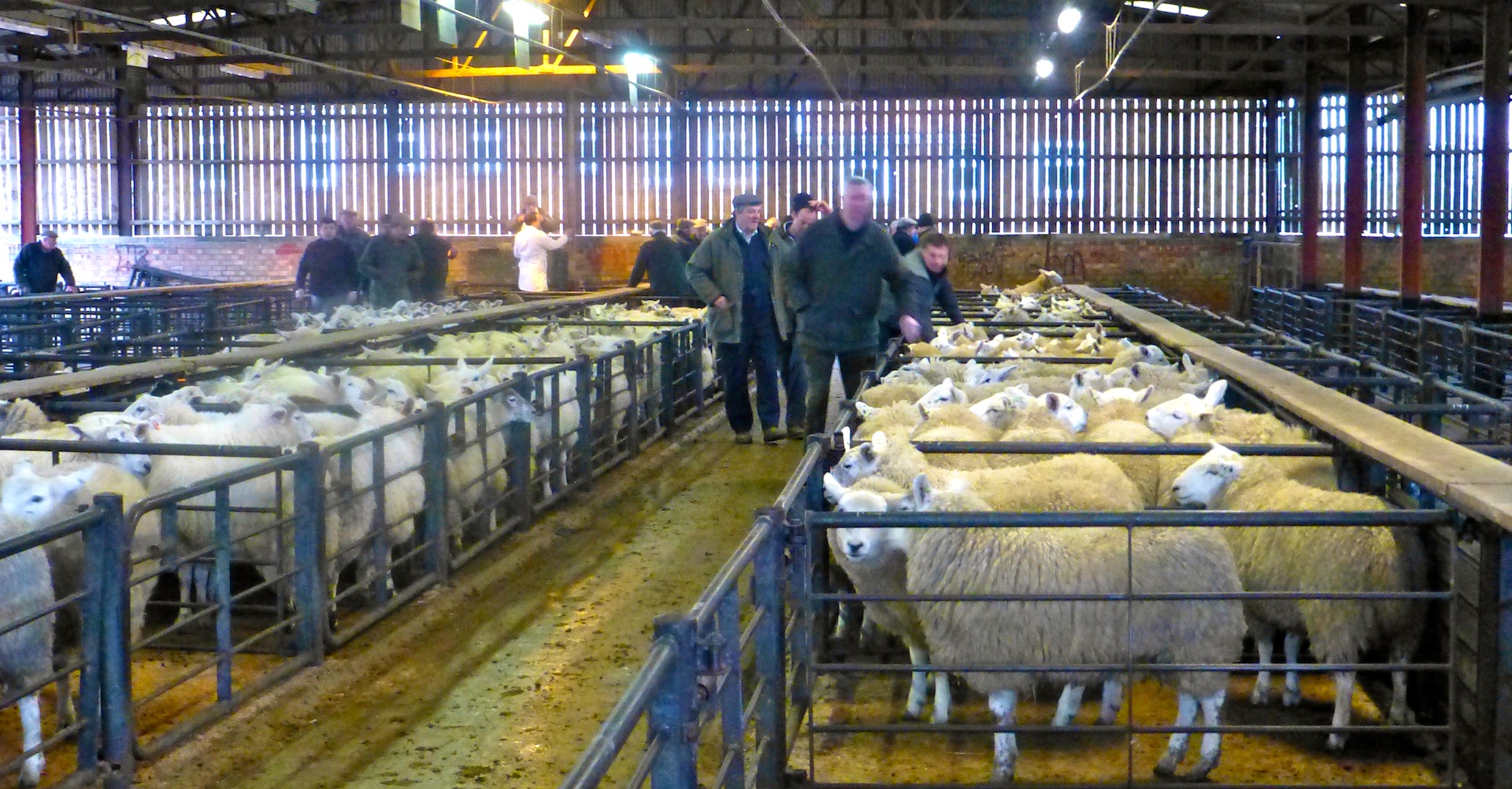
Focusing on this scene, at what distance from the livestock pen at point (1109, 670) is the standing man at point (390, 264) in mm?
9994

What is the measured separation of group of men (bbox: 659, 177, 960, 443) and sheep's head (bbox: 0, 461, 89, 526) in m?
4.26

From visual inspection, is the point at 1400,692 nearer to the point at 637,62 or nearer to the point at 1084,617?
the point at 1084,617

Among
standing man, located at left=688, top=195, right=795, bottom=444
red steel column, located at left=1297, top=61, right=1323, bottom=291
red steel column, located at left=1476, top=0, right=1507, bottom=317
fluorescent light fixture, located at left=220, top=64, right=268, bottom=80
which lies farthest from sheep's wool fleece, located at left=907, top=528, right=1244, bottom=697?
fluorescent light fixture, located at left=220, top=64, right=268, bottom=80

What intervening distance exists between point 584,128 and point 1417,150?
13.6 metres

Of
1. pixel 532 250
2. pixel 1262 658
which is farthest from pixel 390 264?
pixel 1262 658

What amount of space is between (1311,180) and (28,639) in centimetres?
2031

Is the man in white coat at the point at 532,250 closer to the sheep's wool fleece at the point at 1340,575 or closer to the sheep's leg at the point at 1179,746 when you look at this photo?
the sheep's wool fleece at the point at 1340,575

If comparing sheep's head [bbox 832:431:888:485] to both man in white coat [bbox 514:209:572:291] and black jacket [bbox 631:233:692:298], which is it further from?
man in white coat [bbox 514:209:572:291]

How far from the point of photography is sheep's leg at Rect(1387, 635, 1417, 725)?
4656 millimetres

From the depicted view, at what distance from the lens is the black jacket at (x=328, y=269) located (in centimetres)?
1593

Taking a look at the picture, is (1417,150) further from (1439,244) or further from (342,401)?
(342,401)

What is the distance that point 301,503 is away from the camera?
5914mm

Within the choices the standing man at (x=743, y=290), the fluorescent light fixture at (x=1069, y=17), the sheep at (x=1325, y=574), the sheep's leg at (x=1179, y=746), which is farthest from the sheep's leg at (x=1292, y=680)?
the fluorescent light fixture at (x=1069, y=17)

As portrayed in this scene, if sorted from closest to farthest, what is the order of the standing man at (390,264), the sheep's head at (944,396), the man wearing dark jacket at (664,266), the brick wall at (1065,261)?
the sheep's head at (944,396), the standing man at (390,264), the man wearing dark jacket at (664,266), the brick wall at (1065,261)
